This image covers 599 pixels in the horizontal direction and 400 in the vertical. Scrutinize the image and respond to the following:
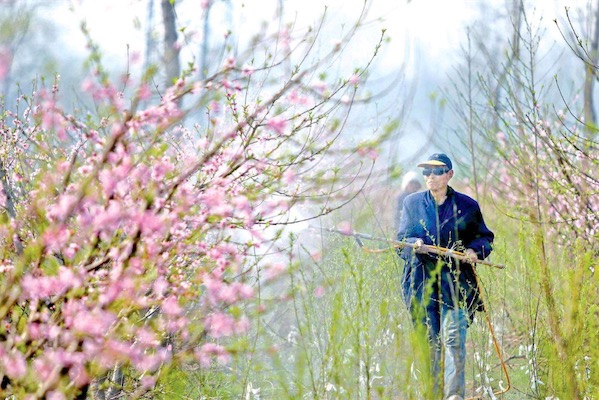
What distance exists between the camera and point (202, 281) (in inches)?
141

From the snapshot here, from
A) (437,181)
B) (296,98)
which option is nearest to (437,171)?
(437,181)

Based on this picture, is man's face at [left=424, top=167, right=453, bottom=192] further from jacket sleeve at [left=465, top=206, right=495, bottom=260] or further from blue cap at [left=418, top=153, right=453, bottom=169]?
jacket sleeve at [left=465, top=206, right=495, bottom=260]

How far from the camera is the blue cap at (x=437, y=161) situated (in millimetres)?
5445

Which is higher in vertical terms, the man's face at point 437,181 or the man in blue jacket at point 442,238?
the man's face at point 437,181

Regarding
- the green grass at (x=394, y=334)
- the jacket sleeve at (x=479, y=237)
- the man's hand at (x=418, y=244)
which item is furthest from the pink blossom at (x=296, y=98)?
the jacket sleeve at (x=479, y=237)

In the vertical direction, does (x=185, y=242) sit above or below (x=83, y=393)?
above

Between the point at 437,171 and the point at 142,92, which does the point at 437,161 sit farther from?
the point at 142,92

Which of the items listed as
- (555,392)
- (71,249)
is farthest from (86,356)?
(555,392)

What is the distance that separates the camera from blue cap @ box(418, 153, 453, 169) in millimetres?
5445

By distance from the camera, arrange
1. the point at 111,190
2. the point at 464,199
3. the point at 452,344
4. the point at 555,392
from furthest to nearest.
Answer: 1. the point at 464,199
2. the point at 452,344
3. the point at 555,392
4. the point at 111,190

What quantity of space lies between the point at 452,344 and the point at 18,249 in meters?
3.00

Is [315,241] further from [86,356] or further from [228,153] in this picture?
[86,356]

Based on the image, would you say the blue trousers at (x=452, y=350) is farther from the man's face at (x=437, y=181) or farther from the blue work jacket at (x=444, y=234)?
the man's face at (x=437, y=181)

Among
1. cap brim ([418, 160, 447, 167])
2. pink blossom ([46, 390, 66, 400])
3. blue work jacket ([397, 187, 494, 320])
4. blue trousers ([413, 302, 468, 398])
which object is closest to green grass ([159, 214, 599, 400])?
blue trousers ([413, 302, 468, 398])
